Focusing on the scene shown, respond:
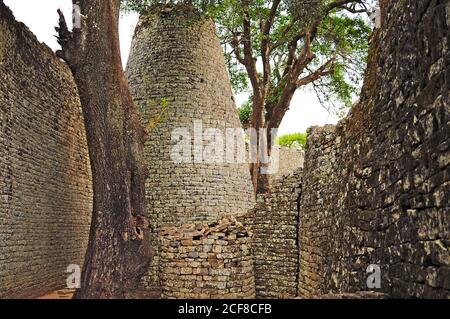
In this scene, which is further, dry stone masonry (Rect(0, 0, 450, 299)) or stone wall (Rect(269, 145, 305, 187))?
stone wall (Rect(269, 145, 305, 187))

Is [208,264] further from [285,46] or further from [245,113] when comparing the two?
[245,113]

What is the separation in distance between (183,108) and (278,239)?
534 cm

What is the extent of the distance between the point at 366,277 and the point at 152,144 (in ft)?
31.8

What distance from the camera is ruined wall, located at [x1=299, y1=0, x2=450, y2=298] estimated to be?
2.70m

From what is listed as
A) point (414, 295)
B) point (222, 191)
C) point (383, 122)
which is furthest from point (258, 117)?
point (414, 295)

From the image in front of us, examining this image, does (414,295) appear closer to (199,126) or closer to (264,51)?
(199,126)

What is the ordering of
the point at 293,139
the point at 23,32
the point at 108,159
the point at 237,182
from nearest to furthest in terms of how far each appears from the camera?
the point at 108,159 < the point at 23,32 < the point at 237,182 < the point at 293,139

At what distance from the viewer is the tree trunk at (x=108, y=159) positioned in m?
6.82

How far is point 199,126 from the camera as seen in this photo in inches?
512

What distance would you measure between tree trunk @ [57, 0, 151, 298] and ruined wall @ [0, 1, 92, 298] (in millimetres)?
3094

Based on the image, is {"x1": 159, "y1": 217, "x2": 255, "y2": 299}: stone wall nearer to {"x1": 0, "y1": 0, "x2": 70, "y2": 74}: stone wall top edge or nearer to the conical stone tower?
the conical stone tower

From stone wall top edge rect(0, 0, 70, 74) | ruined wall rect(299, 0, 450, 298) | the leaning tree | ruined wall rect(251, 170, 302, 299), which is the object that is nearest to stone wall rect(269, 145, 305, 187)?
the leaning tree

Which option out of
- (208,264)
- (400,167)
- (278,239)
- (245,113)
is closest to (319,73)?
(278,239)

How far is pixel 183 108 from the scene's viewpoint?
13078mm
